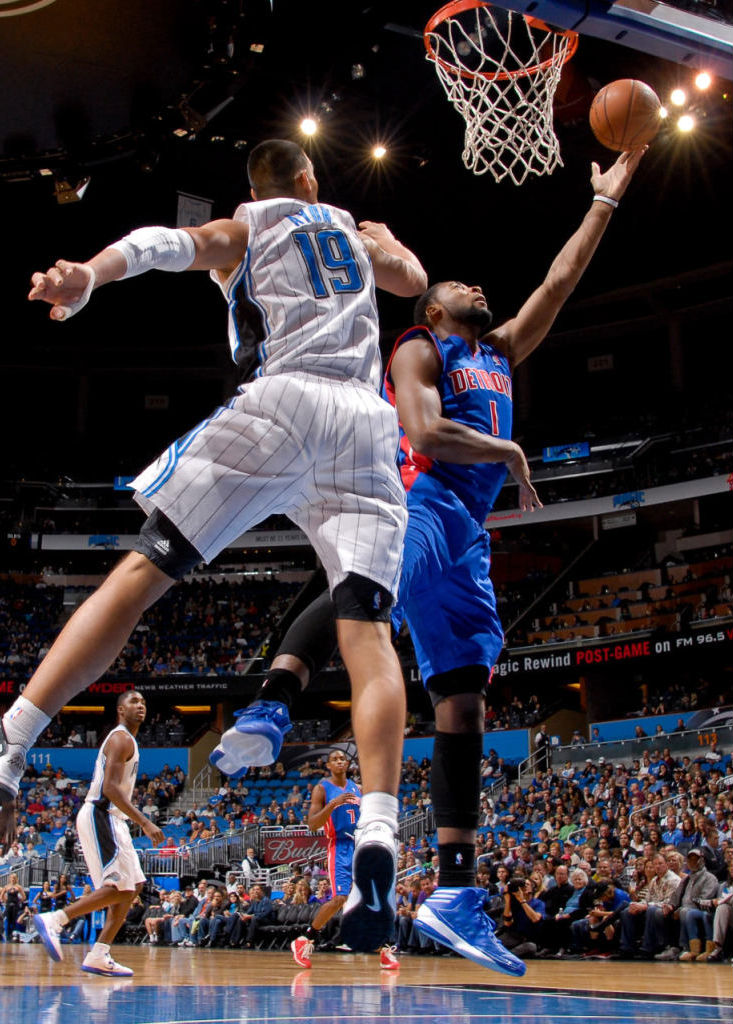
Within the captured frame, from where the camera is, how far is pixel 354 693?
2633 mm

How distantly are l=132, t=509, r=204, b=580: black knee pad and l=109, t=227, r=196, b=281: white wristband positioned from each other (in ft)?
2.24

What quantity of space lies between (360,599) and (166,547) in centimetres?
53

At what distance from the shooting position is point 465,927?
3262 mm

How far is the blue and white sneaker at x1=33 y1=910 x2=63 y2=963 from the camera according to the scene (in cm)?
678

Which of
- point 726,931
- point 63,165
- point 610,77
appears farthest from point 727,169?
point 726,931

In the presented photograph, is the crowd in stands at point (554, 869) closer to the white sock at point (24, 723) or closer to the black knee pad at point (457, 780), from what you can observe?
the black knee pad at point (457, 780)

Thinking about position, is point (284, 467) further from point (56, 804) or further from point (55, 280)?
point (56, 804)

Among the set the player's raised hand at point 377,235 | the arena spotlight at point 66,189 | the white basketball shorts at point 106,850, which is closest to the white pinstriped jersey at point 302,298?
the player's raised hand at point 377,235

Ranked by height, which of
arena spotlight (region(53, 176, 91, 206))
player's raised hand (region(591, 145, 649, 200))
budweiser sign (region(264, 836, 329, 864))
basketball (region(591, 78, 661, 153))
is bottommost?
budweiser sign (region(264, 836, 329, 864))

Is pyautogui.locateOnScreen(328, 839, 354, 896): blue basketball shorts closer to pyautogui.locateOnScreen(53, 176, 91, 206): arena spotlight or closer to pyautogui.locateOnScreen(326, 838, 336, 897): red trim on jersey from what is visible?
pyautogui.locateOnScreen(326, 838, 336, 897): red trim on jersey

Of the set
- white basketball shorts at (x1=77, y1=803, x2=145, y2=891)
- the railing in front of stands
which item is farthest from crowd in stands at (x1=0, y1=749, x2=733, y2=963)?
white basketball shorts at (x1=77, y1=803, x2=145, y2=891)

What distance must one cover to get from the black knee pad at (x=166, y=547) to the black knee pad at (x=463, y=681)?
1.32 meters

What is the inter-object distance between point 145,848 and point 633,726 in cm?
1117

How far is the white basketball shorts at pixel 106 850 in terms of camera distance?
759 centimetres
